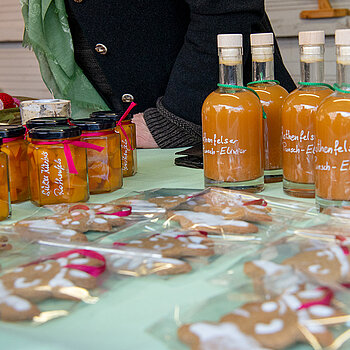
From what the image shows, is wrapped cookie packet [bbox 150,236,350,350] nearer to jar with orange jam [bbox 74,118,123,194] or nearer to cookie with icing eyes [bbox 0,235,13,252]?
cookie with icing eyes [bbox 0,235,13,252]

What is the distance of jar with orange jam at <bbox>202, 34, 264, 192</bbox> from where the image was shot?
2.92 ft

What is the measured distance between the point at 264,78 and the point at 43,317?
0.63 metres

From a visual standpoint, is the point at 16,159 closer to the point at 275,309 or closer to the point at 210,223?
the point at 210,223

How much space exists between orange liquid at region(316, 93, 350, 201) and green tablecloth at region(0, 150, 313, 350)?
0.84 ft

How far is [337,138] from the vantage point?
30.0 inches

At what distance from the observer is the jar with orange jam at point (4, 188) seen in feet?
Answer: 2.71

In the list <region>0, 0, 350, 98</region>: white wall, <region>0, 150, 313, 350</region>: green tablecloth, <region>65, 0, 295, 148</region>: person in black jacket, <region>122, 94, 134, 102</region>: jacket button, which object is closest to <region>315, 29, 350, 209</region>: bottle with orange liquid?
<region>0, 150, 313, 350</region>: green tablecloth

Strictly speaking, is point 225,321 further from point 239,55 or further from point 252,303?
point 239,55

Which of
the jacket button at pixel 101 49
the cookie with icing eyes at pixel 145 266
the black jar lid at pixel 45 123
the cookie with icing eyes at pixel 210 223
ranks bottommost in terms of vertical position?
the cookie with icing eyes at pixel 145 266

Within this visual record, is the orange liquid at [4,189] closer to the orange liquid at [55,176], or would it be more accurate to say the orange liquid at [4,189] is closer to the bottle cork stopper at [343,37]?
the orange liquid at [55,176]

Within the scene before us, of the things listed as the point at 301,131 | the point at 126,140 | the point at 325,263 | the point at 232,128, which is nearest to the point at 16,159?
the point at 126,140

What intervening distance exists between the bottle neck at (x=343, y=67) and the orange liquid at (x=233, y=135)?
0.55ft

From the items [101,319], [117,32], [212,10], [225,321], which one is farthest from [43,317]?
[117,32]

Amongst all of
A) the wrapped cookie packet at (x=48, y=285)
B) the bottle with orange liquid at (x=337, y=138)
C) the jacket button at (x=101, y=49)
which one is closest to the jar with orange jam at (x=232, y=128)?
the bottle with orange liquid at (x=337, y=138)
